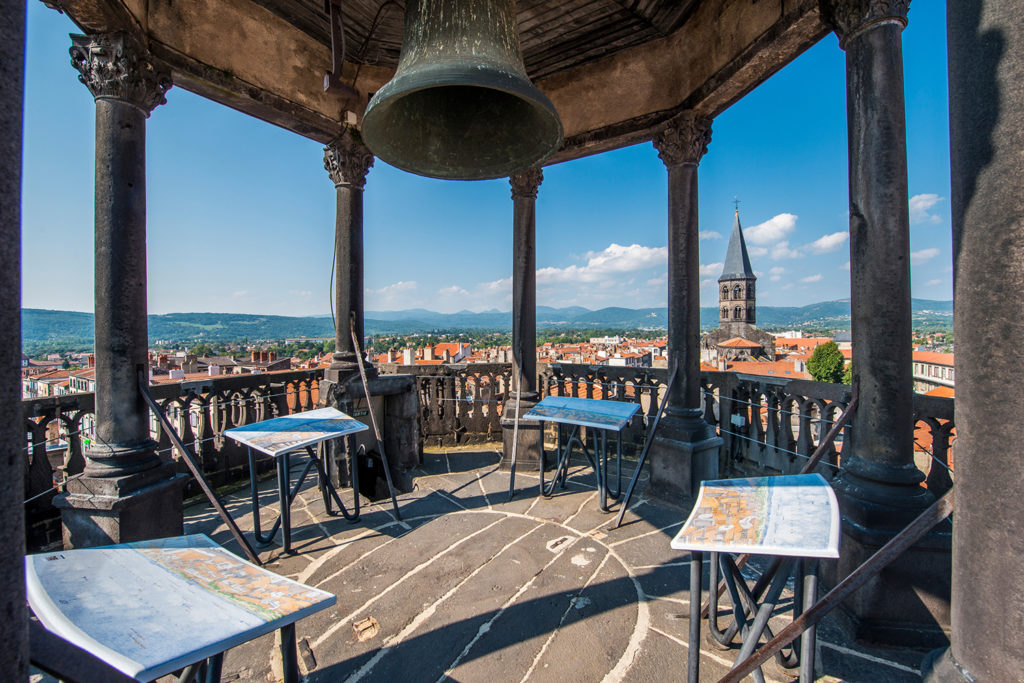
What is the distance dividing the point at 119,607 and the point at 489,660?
150 centimetres

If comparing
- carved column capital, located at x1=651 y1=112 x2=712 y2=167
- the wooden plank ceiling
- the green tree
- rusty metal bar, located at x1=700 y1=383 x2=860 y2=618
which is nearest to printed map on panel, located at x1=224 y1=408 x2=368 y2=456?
rusty metal bar, located at x1=700 y1=383 x2=860 y2=618

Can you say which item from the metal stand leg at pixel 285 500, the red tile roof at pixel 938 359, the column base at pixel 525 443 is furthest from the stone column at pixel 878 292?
the red tile roof at pixel 938 359

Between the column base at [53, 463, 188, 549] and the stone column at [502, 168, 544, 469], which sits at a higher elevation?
the stone column at [502, 168, 544, 469]

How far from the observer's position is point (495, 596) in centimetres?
258

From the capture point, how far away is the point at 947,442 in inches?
110

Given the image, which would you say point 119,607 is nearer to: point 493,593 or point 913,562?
point 493,593

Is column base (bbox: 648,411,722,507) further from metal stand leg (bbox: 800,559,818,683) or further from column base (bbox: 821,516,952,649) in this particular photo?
metal stand leg (bbox: 800,559,818,683)

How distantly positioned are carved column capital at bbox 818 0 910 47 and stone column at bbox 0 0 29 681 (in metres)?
3.49

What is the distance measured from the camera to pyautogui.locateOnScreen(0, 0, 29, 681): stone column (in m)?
0.77

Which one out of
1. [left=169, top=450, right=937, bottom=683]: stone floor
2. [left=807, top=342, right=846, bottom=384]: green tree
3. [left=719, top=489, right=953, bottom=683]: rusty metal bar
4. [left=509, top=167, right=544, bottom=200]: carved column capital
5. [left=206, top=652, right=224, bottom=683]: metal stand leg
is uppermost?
[left=509, top=167, right=544, bottom=200]: carved column capital

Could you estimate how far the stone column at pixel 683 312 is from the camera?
13.3ft

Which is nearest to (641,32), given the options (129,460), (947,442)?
(947,442)

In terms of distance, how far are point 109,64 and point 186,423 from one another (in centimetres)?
316

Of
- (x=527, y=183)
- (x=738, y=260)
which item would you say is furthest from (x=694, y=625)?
(x=738, y=260)
